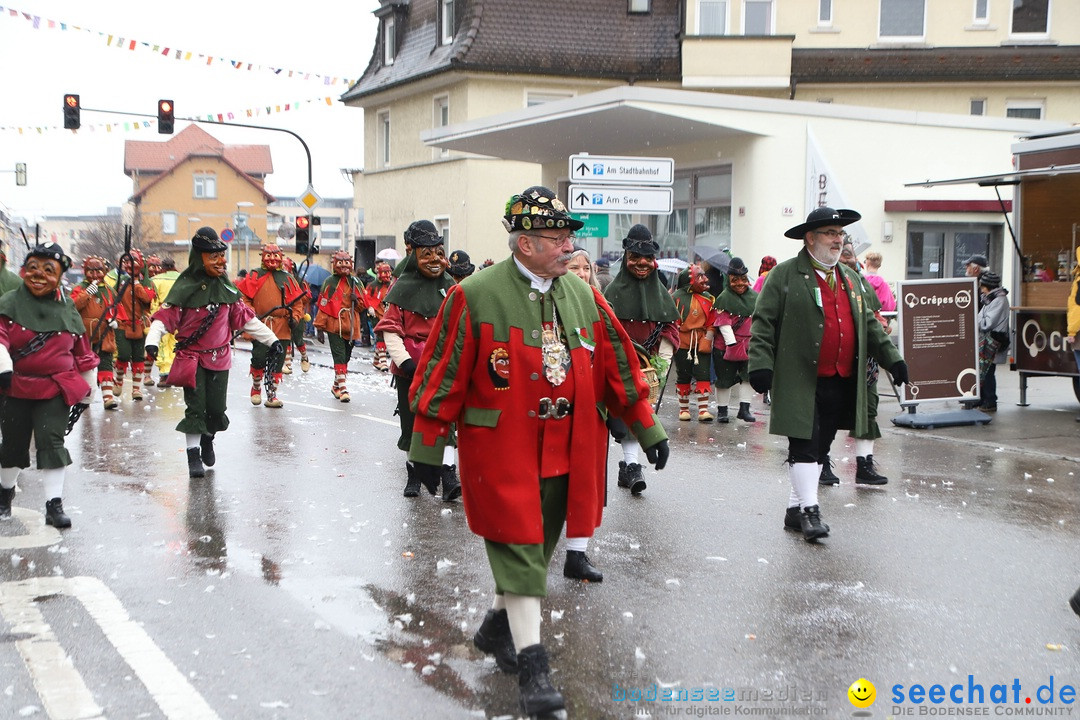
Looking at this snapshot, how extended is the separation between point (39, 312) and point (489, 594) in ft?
12.1

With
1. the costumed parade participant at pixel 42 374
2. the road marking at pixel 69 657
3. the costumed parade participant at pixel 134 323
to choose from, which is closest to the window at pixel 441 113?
the costumed parade participant at pixel 134 323

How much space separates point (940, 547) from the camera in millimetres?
7164

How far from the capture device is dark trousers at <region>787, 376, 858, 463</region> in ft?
24.2

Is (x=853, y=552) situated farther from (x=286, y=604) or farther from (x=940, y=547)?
(x=286, y=604)

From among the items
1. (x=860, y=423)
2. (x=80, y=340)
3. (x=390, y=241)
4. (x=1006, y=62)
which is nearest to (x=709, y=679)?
(x=860, y=423)

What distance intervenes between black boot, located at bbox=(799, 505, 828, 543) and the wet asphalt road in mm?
68

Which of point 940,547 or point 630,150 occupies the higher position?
point 630,150

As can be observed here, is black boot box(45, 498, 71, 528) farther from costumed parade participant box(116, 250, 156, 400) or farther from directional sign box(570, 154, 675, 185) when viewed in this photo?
directional sign box(570, 154, 675, 185)

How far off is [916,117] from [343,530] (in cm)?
1663

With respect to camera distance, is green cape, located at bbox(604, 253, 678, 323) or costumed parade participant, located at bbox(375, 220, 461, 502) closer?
costumed parade participant, located at bbox(375, 220, 461, 502)

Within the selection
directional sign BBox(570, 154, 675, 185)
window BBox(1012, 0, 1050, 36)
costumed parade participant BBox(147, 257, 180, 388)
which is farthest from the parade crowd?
window BBox(1012, 0, 1050, 36)

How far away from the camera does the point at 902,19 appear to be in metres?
30.2

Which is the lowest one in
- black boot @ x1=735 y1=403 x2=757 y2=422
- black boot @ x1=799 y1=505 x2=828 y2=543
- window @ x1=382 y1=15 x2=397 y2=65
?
black boot @ x1=735 y1=403 x2=757 y2=422

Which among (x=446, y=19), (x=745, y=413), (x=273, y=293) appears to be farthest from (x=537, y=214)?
(x=446, y=19)
